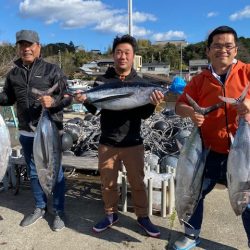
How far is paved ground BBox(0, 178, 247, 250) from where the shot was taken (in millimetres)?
4078

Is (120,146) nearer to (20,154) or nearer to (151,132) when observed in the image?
(20,154)

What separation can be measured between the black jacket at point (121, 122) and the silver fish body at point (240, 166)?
110cm

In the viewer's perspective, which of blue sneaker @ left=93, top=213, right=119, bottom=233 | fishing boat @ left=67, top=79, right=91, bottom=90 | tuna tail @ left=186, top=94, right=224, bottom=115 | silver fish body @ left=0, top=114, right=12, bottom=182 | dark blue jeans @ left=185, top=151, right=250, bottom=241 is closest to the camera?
tuna tail @ left=186, top=94, right=224, bottom=115

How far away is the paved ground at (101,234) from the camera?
13.4 ft

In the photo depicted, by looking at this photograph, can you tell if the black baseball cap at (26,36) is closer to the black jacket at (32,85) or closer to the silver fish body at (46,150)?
the black jacket at (32,85)

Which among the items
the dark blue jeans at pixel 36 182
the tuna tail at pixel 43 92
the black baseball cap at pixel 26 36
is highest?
the black baseball cap at pixel 26 36

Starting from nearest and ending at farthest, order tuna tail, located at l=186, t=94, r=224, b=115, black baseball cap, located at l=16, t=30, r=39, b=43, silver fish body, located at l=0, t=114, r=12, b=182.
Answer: tuna tail, located at l=186, t=94, r=224, b=115, silver fish body, located at l=0, t=114, r=12, b=182, black baseball cap, located at l=16, t=30, r=39, b=43

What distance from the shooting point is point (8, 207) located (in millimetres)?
5148

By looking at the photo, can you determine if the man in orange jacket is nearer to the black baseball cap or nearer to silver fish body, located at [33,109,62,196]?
silver fish body, located at [33,109,62,196]

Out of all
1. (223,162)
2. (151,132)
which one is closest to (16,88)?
(223,162)

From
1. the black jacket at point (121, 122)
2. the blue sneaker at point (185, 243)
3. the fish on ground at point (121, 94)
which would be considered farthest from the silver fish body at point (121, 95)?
the blue sneaker at point (185, 243)

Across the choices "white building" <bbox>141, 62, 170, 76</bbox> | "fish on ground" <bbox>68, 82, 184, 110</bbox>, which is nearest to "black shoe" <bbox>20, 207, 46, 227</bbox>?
"fish on ground" <bbox>68, 82, 184, 110</bbox>

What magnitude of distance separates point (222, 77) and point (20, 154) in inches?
152

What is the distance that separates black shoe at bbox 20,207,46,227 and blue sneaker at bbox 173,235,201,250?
1.78 metres
